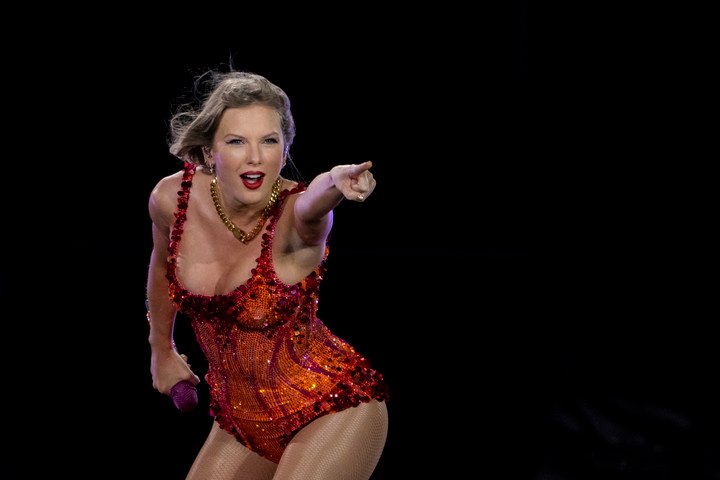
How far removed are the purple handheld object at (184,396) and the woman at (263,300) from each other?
0.53 feet

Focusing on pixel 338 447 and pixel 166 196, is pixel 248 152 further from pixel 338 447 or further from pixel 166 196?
pixel 338 447

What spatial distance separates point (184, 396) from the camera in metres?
2.39

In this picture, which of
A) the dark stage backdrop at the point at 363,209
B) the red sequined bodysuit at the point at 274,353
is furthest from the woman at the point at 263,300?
the dark stage backdrop at the point at 363,209

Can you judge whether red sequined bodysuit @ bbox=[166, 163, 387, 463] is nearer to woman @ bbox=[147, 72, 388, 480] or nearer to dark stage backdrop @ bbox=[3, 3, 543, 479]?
woman @ bbox=[147, 72, 388, 480]

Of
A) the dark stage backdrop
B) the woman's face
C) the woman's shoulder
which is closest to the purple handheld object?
the woman's shoulder

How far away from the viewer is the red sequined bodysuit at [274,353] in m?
2.06

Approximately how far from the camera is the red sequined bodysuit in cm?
206

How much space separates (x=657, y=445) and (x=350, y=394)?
193cm

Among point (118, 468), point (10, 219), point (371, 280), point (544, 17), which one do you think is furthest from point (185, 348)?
point (544, 17)

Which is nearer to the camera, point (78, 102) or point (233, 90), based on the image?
point (233, 90)

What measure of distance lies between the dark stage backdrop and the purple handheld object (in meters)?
1.20

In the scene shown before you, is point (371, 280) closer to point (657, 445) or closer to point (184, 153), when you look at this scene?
point (657, 445)

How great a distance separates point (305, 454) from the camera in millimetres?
2033

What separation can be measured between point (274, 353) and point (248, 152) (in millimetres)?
496
